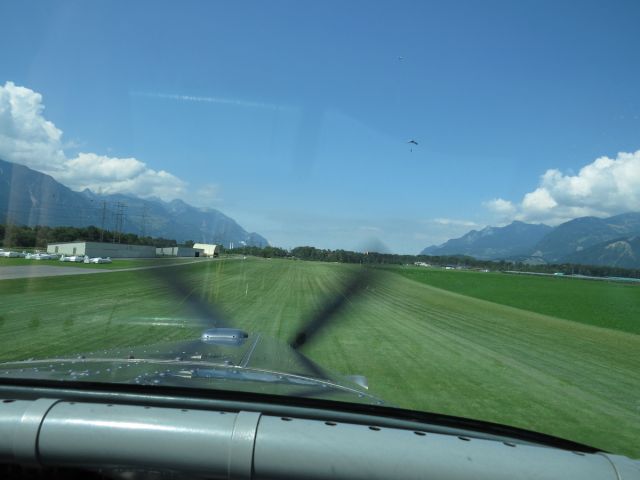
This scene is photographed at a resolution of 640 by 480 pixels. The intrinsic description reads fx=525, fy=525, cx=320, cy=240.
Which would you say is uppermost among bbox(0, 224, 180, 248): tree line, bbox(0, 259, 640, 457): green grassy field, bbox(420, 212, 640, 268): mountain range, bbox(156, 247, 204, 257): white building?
bbox(420, 212, 640, 268): mountain range

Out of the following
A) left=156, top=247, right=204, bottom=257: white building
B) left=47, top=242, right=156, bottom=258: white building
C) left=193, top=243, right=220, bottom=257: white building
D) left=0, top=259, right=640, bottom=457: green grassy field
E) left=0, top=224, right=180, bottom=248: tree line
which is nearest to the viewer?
left=0, top=259, right=640, bottom=457: green grassy field

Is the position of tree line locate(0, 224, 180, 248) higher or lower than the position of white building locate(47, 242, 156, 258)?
higher

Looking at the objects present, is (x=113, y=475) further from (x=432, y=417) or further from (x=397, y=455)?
(x=432, y=417)

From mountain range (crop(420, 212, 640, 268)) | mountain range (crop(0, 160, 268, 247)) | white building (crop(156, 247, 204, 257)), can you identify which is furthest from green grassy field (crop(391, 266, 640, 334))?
white building (crop(156, 247, 204, 257))

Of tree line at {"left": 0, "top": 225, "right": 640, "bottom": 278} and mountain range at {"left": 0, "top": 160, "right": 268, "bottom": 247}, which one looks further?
mountain range at {"left": 0, "top": 160, "right": 268, "bottom": 247}

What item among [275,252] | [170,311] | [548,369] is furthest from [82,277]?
[548,369]

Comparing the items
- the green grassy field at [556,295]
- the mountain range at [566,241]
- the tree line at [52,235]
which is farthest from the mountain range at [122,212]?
the mountain range at [566,241]

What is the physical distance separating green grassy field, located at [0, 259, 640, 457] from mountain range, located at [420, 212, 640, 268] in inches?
721

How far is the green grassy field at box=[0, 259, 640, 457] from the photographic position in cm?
665

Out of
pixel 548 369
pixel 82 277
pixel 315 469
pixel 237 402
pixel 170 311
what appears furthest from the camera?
pixel 82 277

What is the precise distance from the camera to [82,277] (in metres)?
22.5

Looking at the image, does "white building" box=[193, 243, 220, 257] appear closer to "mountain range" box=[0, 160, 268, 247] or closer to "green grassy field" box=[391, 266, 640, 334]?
"mountain range" box=[0, 160, 268, 247]

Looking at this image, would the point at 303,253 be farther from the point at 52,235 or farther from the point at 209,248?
the point at 52,235

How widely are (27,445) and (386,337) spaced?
36.7 feet
